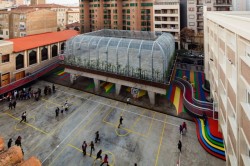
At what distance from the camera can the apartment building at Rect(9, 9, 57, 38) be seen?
2391 inches

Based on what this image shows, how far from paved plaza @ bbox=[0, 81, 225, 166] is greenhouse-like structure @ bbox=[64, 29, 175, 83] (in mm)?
6665

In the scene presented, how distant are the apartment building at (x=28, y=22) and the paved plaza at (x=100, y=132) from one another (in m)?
37.4

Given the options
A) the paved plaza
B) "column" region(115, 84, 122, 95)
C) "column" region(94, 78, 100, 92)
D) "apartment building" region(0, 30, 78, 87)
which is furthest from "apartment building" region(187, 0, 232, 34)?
the paved plaza

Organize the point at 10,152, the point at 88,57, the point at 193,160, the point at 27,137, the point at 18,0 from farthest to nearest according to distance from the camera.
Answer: the point at 18,0 < the point at 88,57 < the point at 27,137 < the point at 193,160 < the point at 10,152

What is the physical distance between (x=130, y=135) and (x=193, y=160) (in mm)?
8840

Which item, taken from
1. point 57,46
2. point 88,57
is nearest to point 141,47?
point 88,57

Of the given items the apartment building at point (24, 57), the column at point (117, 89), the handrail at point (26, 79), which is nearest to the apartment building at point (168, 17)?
the apartment building at point (24, 57)

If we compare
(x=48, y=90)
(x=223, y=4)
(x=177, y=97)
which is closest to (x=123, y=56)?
(x=177, y=97)

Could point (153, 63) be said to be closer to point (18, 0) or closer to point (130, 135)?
point (130, 135)

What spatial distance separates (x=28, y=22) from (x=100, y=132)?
5265 cm

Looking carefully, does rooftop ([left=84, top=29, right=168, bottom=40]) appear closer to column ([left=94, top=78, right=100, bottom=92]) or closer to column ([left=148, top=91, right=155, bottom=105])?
column ([left=94, top=78, right=100, bottom=92])

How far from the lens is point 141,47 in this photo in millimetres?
33312

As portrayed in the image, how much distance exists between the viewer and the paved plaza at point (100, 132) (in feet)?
72.1

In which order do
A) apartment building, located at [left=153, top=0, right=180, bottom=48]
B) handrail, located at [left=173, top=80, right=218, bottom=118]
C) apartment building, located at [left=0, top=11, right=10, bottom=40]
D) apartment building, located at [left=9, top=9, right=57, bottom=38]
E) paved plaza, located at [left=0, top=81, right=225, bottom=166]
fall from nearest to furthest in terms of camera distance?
paved plaza, located at [left=0, top=81, right=225, bottom=166]
handrail, located at [left=173, top=80, right=218, bottom=118]
apartment building, located at [left=9, top=9, right=57, bottom=38]
apartment building, located at [left=0, top=11, right=10, bottom=40]
apartment building, located at [left=153, top=0, right=180, bottom=48]
